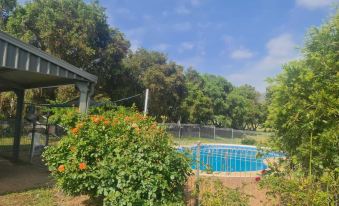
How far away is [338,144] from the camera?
14.5 feet

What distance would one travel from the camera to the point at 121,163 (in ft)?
17.0

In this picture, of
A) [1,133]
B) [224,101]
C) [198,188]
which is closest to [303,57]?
[198,188]

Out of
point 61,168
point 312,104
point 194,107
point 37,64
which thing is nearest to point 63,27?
point 37,64

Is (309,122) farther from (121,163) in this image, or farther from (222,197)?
(121,163)

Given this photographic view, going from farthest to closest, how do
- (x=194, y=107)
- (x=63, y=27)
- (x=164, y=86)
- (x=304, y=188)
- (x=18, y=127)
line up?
1. (x=194, y=107)
2. (x=164, y=86)
3. (x=63, y=27)
4. (x=18, y=127)
5. (x=304, y=188)

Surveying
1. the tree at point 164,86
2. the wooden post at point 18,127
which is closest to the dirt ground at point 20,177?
the wooden post at point 18,127

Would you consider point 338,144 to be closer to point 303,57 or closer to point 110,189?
point 303,57

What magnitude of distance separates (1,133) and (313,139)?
529 inches

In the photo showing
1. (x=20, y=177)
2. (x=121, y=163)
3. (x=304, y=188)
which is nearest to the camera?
(x=304, y=188)

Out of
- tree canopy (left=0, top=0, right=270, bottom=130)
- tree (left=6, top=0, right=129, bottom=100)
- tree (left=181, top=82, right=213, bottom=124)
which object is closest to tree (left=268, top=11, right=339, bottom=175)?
tree canopy (left=0, top=0, right=270, bottom=130)

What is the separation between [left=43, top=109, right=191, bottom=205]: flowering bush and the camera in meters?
5.07

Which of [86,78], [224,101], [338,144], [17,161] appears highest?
[224,101]

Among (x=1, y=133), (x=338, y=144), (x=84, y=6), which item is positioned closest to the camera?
(x=338, y=144)

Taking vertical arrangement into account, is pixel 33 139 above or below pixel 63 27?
below
